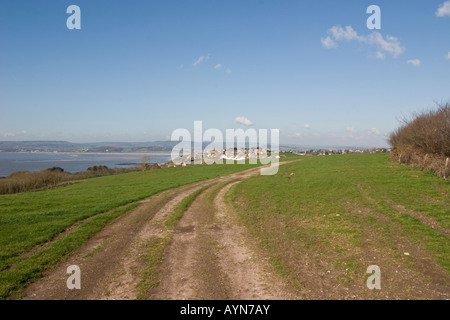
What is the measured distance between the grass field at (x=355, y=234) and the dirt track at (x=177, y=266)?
803 millimetres

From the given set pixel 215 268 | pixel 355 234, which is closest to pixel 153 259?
pixel 215 268

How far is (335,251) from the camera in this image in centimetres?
878

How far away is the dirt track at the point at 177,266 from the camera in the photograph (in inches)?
254

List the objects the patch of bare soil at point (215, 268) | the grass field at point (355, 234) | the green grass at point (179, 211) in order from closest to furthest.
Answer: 1. the patch of bare soil at point (215, 268)
2. the grass field at point (355, 234)
3. the green grass at point (179, 211)

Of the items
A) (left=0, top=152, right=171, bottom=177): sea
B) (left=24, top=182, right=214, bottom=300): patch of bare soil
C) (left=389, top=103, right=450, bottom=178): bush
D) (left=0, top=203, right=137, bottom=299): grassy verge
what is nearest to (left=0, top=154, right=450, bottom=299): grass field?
(left=0, top=203, right=137, bottom=299): grassy verge

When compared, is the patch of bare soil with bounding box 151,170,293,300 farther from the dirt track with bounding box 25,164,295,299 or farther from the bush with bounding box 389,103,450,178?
the bush with bounding box 389,103,450,178

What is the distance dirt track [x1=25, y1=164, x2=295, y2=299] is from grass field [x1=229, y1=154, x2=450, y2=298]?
80 cm

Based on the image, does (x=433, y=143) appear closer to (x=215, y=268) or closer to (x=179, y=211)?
(x=179, y=211)

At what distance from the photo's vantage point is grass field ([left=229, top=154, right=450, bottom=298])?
269 inches

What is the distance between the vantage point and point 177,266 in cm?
787

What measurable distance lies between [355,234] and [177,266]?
699cm

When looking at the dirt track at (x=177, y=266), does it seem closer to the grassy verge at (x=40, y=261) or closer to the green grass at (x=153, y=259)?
the green grass at (x=153, y=259)

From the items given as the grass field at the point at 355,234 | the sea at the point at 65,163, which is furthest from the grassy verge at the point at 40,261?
the sea at the point at 65,163
